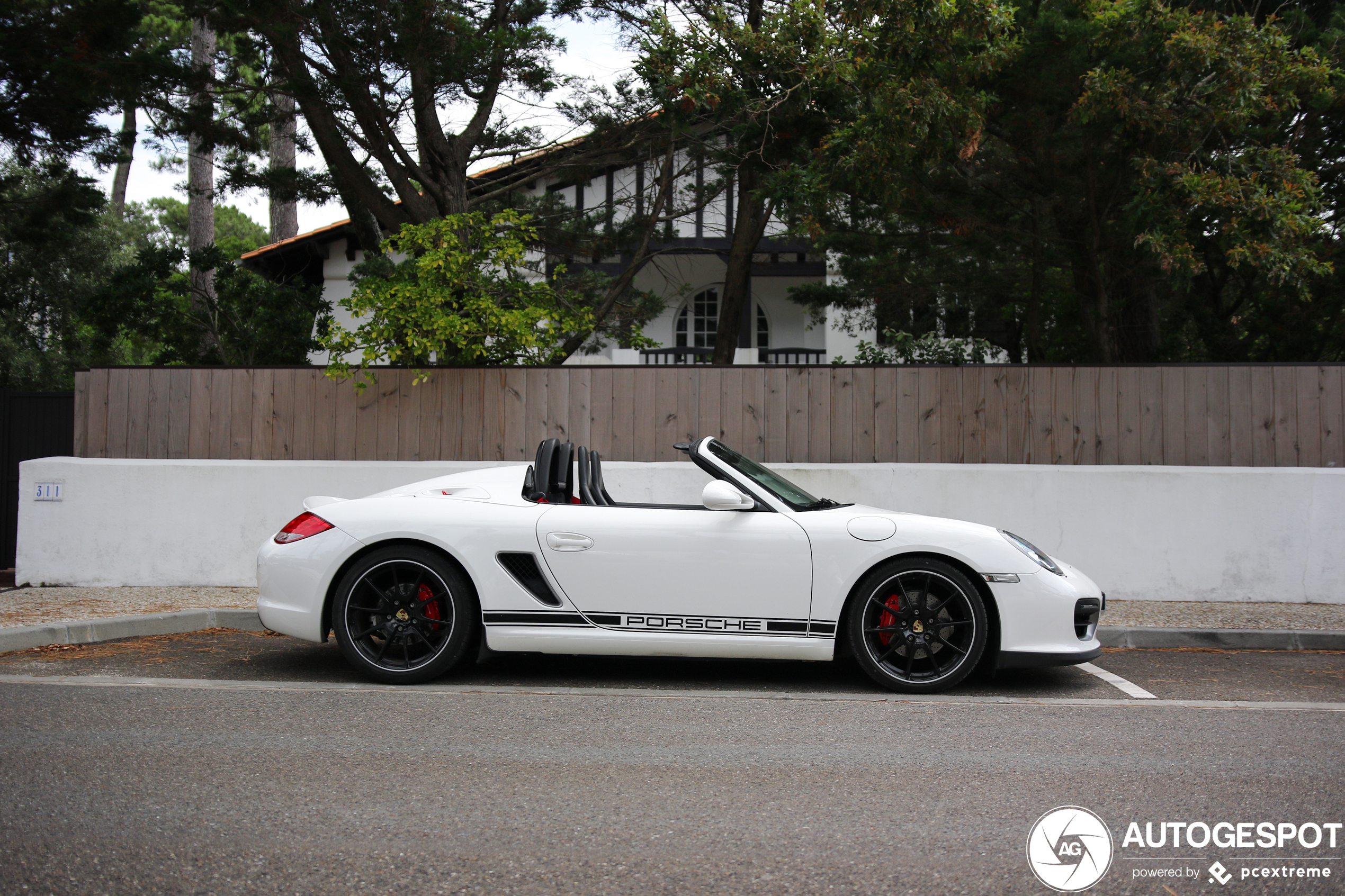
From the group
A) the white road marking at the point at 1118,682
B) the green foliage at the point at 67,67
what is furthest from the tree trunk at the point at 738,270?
the white road marking at the point at 1118,682

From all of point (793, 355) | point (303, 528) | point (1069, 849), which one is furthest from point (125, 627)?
point (793, 355)

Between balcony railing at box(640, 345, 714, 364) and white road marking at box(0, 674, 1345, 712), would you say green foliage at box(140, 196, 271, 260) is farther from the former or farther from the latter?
white road marking at box(0, 674, 1345, 712)

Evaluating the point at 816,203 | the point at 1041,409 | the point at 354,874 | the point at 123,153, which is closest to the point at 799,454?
the point at 1041,409

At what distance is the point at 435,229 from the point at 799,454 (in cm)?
387

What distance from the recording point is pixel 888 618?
5.24m

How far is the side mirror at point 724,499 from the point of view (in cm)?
522

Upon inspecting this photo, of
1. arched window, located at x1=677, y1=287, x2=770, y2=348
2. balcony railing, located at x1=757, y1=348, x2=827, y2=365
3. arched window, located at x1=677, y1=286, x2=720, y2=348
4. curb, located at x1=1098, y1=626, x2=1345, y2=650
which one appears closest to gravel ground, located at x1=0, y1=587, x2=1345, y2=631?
curb, located at x1=1098, y1=626, x2=1345, y2=650

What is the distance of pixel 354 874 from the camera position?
2783 millimetres

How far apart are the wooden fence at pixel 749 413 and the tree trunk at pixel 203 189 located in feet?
12.5

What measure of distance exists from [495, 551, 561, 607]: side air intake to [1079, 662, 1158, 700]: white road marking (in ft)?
9.47

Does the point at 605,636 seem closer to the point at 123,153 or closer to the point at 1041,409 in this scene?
the point at 1041,409

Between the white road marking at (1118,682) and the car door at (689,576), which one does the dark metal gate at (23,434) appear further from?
the white road marking at (1118,682)

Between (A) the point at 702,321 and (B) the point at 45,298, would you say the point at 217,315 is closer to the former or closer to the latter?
(B) the point at 45,298

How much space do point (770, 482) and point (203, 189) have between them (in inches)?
557
